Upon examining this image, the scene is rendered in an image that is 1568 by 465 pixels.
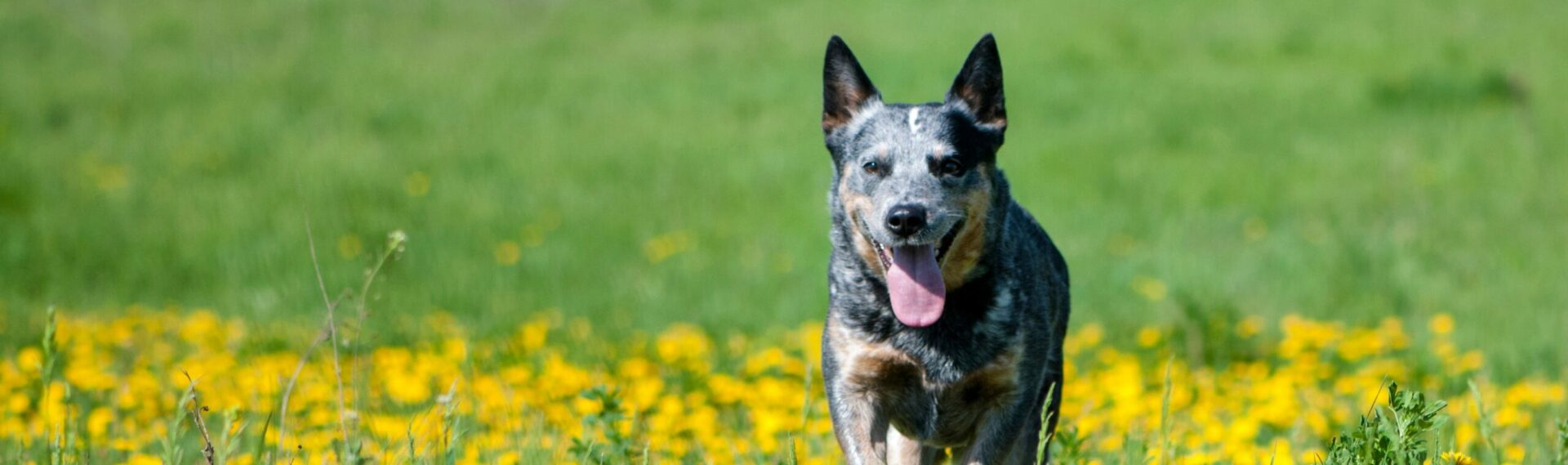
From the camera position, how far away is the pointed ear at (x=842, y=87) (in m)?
4.26

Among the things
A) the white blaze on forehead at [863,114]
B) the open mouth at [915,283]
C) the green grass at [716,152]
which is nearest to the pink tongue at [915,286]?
the open mouth at [915,283]

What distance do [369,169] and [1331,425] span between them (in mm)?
8455

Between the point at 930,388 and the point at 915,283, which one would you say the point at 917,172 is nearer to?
the point at 915,283

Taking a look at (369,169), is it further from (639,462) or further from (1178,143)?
(639,462)

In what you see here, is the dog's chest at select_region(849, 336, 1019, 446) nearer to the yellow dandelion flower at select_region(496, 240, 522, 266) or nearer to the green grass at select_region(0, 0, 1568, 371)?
the green grass at select_region(0, 0, 1568, 371)

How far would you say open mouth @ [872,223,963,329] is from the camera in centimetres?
377

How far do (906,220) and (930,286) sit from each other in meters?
0.20

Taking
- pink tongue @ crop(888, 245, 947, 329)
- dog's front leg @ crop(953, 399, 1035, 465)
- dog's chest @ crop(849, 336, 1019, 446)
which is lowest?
dog's front leg @ crop(953, 399, 1035, 465)

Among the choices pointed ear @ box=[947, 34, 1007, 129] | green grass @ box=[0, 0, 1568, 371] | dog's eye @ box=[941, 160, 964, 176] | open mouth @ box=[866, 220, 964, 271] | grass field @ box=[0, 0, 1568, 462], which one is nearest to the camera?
open mouth @ box=[866, 220, 964, 271]

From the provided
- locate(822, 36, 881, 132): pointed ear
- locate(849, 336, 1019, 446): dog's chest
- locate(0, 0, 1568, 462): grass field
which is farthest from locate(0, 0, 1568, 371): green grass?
locate(849, 336, 1019, 446): dog's chest

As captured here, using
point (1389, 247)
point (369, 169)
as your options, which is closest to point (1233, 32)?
point (1389, 247)

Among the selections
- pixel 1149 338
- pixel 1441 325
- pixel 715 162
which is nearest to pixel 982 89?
pixel 1149 338

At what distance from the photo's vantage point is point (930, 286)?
151 inches

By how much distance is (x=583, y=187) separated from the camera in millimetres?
11477
